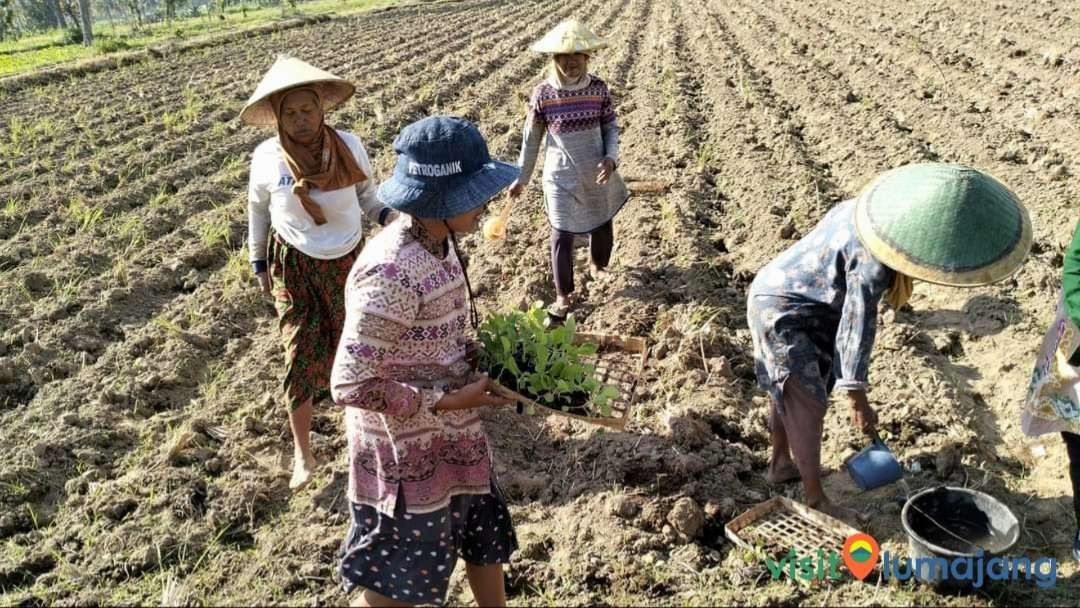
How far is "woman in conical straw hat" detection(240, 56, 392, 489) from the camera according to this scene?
3.06m

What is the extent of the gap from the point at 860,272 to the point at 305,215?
195cm

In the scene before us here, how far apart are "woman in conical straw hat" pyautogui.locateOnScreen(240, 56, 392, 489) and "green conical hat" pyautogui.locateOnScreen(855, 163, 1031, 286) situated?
184 centimetres

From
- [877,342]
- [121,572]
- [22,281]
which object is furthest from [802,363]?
[22,281]

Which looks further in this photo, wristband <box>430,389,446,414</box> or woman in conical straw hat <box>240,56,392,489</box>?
woman in conical straw hat <box>240,56,392,489</box>

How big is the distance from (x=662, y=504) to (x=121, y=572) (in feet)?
6.42

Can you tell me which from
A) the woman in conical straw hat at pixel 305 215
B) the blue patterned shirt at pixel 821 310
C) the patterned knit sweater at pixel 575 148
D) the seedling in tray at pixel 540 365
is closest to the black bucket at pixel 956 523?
the blue patterned shirt at pixel 821 310

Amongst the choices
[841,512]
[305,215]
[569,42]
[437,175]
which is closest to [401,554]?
[437,175]

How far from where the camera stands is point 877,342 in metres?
4.29

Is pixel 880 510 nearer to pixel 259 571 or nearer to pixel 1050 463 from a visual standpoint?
pixel 1050 463

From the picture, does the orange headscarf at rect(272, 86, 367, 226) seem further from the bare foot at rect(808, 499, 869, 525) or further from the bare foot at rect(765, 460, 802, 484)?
the bare foot at rect(808, 499, 869, 525)

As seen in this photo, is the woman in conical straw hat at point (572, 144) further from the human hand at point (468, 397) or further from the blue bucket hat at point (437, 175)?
the human hand at point (468, 397)

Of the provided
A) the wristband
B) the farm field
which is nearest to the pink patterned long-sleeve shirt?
the wristband

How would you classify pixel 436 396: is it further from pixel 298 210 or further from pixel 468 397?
pixel 298 210

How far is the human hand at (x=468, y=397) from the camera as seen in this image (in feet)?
6.83
